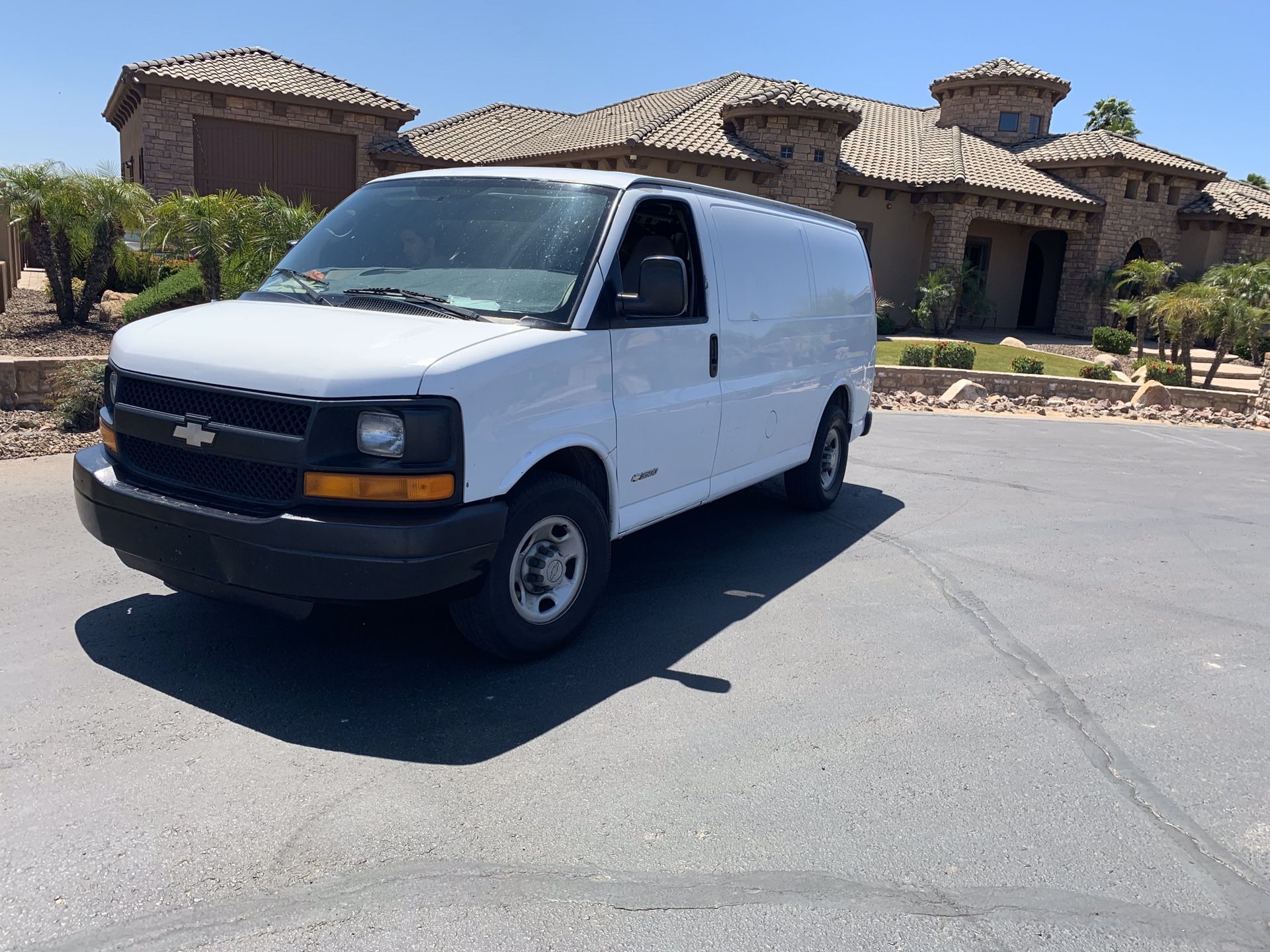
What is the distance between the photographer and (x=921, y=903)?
10.1ft

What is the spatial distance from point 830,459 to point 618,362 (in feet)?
11.7

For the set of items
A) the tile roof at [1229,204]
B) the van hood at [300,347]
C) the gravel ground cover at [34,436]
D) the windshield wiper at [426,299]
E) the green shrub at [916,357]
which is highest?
the tile roof at [1229,204]

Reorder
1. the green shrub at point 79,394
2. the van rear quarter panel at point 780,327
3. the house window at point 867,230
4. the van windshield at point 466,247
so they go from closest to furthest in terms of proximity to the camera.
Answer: the van windshield at point 466,247 → the van rear quarter panel at point 780,327 → the green shrub at point 79,394 → the house window at point 867,230

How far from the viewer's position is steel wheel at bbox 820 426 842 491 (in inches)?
309

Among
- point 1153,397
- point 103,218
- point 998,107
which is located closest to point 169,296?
point 103,218

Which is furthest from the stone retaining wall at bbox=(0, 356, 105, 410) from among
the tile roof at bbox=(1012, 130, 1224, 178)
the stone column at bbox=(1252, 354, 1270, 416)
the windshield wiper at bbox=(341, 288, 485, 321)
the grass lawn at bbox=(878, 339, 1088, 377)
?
the tile roof at bbox=(1012, 130, 1224, 178)

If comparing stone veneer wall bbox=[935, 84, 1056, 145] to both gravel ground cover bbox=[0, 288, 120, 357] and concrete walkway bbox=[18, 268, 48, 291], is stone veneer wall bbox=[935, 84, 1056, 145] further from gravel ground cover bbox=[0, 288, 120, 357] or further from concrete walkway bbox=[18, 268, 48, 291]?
gravel ground cover bbox=[0, 288, 120, 357]

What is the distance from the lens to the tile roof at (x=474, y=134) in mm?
25812

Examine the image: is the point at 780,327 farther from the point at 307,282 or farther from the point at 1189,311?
the point at 1189,311

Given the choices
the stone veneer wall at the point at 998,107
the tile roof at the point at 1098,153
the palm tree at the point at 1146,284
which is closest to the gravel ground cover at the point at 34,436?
the palm tree at the point at 1146,284

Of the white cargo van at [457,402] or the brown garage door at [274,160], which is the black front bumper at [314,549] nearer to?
the white cargo van at [457,402]

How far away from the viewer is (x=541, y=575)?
4559 millimetres

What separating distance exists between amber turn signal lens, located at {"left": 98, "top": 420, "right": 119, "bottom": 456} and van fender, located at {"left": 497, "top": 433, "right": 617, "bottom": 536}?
1.80m

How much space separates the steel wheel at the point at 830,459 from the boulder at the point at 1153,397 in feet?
37.7
